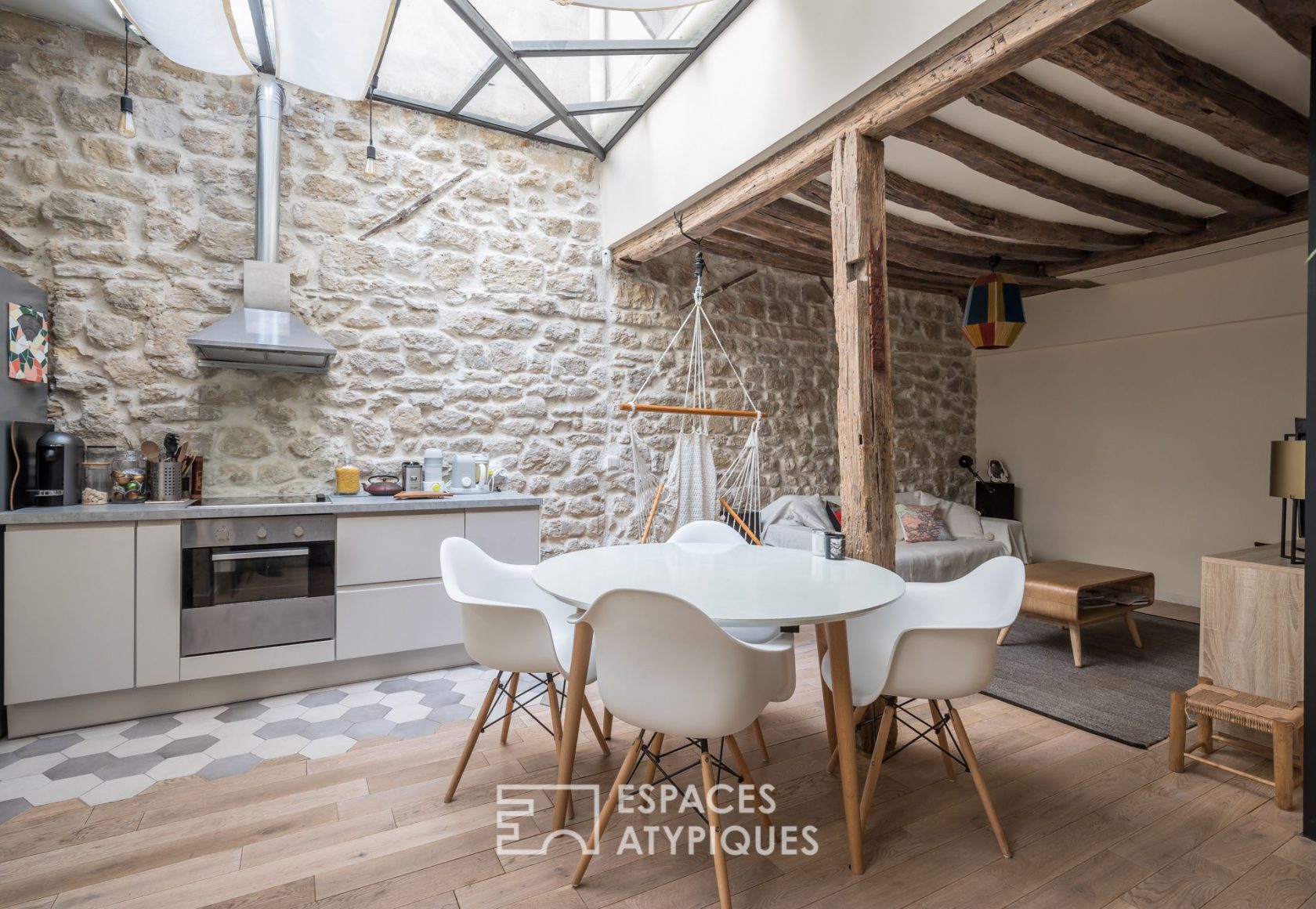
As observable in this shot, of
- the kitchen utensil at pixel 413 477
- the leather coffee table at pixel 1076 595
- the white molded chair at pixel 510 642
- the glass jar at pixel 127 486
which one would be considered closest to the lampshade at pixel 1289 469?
the leather coffee table at pixel 1076 595

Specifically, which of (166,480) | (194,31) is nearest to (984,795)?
(166,480)

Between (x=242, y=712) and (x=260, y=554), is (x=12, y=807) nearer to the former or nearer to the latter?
(x=242, y=712)

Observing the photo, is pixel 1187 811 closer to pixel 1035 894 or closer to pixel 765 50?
pixel 1035 894

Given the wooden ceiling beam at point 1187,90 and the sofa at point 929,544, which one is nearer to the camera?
the wooden ceiling beam at point 1187,90

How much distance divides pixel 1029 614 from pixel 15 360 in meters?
4.99

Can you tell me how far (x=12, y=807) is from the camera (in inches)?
78.8

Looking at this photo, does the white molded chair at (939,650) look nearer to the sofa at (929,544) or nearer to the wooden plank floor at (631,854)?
the wooden plank floor at (631,854)

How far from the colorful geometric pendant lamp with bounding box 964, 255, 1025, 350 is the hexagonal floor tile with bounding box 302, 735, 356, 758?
4497 mm

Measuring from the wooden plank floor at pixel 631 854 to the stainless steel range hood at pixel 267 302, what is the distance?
75.0 inches

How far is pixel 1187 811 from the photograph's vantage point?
2.01 meters

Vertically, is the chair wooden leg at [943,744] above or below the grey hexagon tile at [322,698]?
above

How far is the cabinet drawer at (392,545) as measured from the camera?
303 centimetres

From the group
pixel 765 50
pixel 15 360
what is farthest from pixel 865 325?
pixel 15 360

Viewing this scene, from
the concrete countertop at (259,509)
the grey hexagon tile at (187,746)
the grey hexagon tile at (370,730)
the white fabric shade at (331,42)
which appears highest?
the white fabric shade at (331,42)
